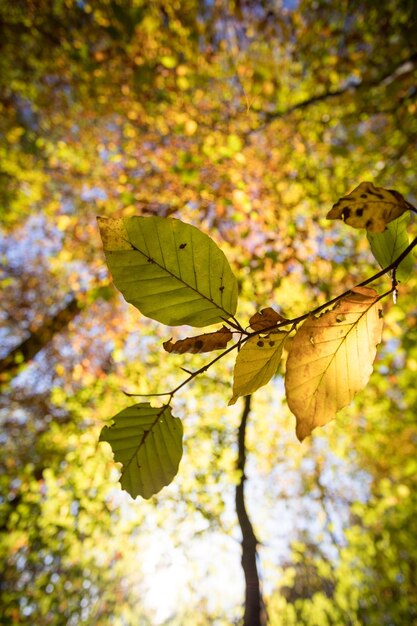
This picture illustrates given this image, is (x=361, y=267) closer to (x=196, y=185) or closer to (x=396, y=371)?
(x=396, y=371)

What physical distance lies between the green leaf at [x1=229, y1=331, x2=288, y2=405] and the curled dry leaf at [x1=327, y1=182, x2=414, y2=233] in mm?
193

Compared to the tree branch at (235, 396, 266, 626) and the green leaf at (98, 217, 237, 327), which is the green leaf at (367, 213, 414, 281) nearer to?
the green leaf at (98, 217, 237, 327)

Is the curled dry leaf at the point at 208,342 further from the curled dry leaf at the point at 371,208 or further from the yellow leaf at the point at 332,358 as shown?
the curled dry leaf at the point at 371,208

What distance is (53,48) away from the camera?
7.39 meters

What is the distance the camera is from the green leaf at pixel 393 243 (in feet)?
1.80

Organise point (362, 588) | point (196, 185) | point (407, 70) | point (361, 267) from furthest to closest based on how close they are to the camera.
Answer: point (362, 588) → point (196, 185) → point (361, 267) → point (407, 70)

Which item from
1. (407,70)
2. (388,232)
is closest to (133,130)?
(407,70)

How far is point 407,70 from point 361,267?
234cm

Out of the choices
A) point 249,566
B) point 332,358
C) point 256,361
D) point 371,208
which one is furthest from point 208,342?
point 249,566

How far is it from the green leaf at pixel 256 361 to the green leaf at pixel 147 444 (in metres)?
0.14

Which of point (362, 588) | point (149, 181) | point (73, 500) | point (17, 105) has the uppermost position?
point (17, 105)

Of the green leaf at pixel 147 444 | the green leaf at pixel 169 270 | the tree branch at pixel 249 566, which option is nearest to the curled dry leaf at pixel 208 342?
the green leaf at pixel 169 270

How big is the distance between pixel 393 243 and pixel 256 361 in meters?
0.28

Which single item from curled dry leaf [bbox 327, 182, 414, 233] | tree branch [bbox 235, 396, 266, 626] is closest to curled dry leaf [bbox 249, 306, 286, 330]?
curled dry leaf [bbox 327, 182, 414, 233]
